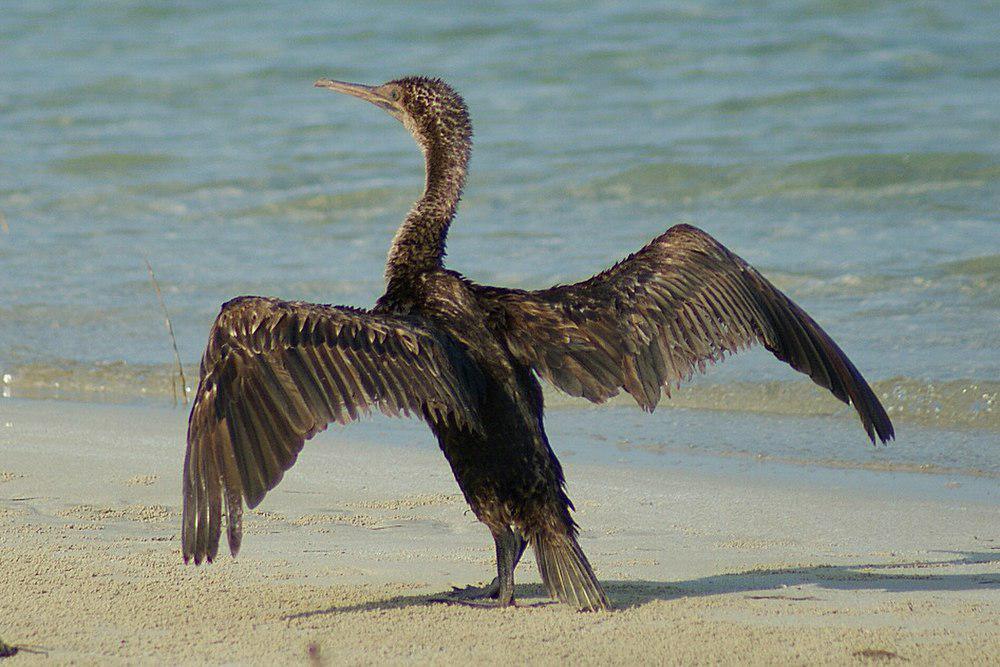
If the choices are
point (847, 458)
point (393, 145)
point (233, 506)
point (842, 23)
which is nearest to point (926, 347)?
point (847, 458)

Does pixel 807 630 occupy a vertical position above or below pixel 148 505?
above

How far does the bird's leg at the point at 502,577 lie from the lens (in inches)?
176

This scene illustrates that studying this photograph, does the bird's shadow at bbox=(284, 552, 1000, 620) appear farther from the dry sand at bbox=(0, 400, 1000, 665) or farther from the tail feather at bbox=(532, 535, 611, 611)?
the tail feather at bbox=(532, 535, 611, 611)

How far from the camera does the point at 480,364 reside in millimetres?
4434

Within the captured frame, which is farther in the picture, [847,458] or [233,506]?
[847,458]

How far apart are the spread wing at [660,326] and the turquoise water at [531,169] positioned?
7.93ft

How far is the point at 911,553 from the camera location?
5.33 metres

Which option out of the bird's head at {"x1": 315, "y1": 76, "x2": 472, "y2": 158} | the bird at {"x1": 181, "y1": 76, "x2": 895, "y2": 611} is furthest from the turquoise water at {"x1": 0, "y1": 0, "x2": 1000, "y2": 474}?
the bird's head at {"x1": 315, "y1": 76, "x2": 472, "y2": 158}

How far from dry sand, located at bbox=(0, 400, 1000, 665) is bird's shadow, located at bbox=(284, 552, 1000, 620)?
16 millimetres

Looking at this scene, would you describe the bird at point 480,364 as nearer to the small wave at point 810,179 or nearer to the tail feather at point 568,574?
the tail feather at point 568,574

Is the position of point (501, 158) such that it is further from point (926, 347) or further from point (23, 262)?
point (926, 347)

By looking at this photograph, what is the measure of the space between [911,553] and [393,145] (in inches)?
447

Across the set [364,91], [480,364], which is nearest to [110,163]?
[364,91]

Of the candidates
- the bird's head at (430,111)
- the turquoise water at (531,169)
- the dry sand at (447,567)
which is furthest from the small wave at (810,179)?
the bird's head at (430,111)
